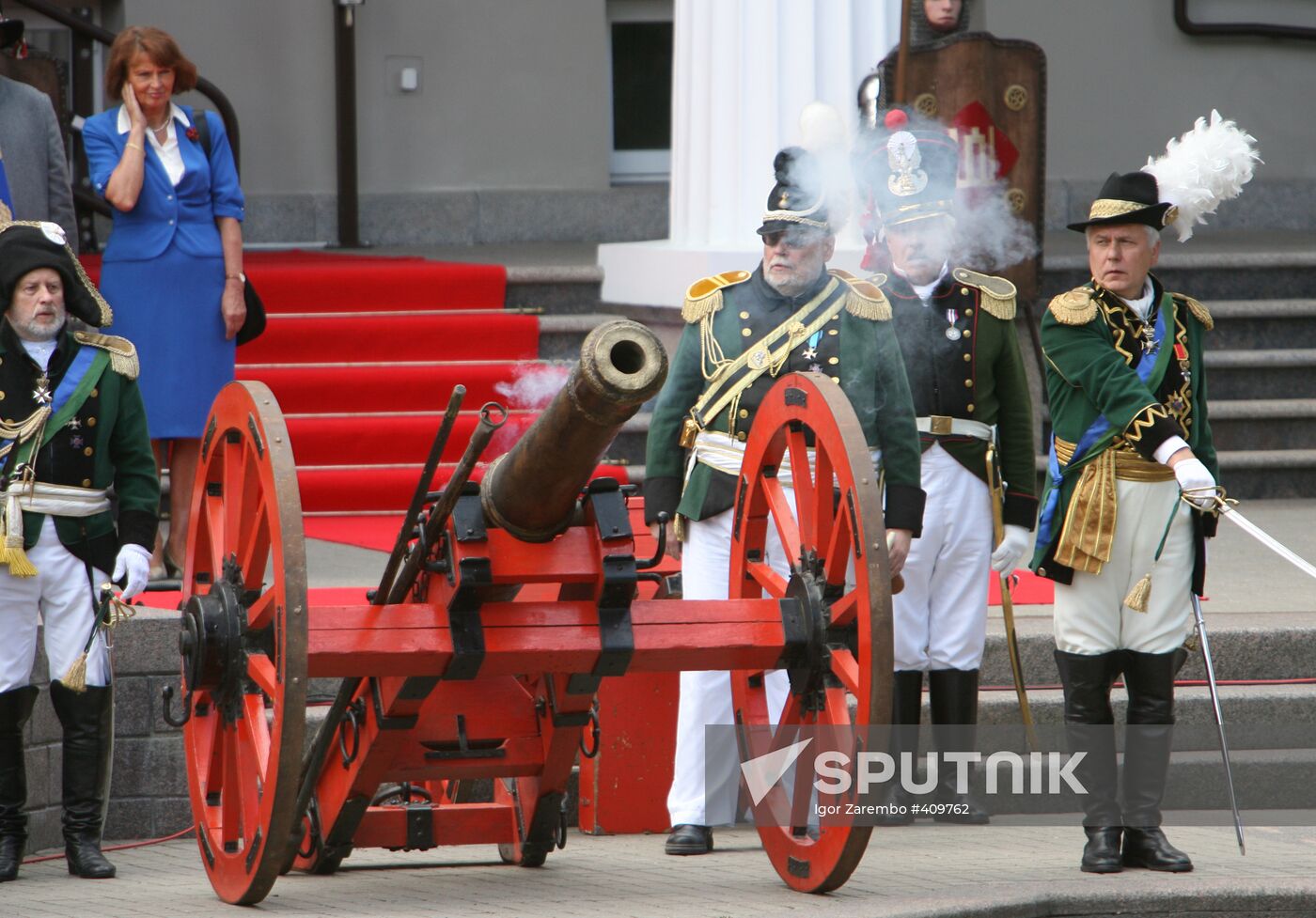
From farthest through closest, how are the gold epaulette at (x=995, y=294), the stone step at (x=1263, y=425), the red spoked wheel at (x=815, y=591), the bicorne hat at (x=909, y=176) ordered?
1. the stone step at (x=1263, y=425)
2. the gold epaulette at (x=995, y=294)
3. the bicorne hat at (x=909, y=176)
4. the red spoked wheel at (x=815, y=591)

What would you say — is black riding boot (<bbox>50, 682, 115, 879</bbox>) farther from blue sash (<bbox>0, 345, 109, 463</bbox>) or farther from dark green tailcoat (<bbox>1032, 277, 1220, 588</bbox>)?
dark green tailcoat (<bbox>1032, 277, 1220, 588</bbox>)

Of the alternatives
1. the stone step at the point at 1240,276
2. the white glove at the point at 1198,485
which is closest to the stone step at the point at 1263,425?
the stone step at the point at 1240,276

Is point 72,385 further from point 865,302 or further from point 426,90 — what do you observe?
point 426,90

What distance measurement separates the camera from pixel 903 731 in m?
6.12

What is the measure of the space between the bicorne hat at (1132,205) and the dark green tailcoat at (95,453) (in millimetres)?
2642

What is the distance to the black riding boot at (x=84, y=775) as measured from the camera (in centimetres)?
558

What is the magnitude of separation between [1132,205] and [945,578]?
1.34 meters

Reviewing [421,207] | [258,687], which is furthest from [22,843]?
[421,207]

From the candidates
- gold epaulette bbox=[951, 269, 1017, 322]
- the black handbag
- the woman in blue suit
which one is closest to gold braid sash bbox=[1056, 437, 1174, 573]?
gold epaulette bbox=[951, 269, 1017, 322]

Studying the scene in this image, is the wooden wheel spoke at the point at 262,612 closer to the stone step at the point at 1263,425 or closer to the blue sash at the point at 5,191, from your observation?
the blue sash at the point at 5,191

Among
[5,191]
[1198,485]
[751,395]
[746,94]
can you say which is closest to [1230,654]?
[1198,485]

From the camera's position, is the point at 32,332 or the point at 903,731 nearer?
the point at 32,332

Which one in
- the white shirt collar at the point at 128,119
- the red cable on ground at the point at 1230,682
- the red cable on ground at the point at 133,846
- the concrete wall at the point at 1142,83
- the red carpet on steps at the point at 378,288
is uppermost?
the concrete wall at the point at 1142,83

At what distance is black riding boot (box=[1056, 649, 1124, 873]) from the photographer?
17.6ft
